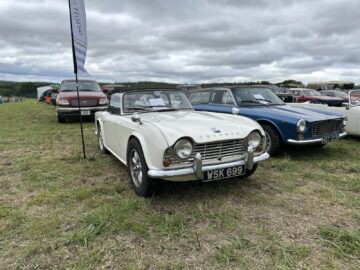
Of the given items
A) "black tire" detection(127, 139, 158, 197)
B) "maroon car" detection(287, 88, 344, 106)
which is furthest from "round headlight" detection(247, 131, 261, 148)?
"maroon car" detection(287, 88, 344, 106)

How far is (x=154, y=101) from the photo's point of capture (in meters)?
4.62

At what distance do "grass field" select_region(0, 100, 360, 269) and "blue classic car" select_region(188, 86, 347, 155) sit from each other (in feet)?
1.71

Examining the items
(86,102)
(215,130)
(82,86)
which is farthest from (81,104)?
(215,130)

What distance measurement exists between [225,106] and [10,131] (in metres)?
7.05

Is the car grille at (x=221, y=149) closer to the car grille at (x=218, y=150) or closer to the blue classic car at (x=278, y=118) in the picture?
the car grille at (x=218, y=150)

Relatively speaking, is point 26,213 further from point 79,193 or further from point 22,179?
point 22,179

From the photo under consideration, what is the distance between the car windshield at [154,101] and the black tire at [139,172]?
964 millimetres

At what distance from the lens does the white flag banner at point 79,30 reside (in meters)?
5.14

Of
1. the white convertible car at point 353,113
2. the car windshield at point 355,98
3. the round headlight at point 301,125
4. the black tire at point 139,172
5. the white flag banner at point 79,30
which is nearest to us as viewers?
the black tire at point 139,172

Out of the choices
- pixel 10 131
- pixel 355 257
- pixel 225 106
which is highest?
pixel 225 106

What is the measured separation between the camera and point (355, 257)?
7.81ft

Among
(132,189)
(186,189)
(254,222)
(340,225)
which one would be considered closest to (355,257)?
(340,225)

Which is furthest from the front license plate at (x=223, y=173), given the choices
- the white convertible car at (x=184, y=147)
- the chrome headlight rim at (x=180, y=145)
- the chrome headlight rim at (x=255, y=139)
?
the chrome headlight rim at (x=255, y=139)

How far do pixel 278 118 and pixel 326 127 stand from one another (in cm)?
94
